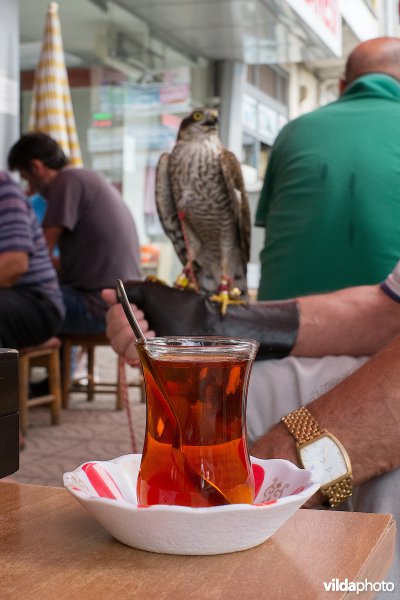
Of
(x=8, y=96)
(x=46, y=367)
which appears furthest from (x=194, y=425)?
(x=8, y=96)

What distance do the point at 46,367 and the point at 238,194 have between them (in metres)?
→ 2.24

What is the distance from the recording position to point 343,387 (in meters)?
1.02

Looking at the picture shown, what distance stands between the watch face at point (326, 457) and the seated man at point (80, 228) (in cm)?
327

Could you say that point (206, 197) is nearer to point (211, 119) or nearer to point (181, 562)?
point (211, 119)

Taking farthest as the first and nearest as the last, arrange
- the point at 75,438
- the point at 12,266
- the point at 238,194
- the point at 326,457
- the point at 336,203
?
the point at 75,438
the point at 12,266
the point at 238,194
the point at 336,203
the point at 326,457

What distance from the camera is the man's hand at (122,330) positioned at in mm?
1249

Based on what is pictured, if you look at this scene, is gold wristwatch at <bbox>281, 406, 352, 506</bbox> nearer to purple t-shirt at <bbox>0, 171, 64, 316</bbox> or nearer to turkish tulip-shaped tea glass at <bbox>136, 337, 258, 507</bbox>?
turkish tulip-shaped tea glass at <bbox>136, 337, 258, 507</bbox>

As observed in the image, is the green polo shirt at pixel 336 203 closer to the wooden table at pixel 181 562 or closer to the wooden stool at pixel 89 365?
the wooden table at pixel 181 562

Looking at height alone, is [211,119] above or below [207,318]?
above

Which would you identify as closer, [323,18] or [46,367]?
[46,367]

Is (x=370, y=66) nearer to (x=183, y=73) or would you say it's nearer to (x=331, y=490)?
(x=331, y=490)

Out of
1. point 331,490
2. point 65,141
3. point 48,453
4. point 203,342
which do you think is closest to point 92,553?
point 203,342

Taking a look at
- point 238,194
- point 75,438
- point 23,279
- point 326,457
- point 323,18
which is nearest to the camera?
point 326,457

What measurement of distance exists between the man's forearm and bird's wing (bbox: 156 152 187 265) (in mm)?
847
